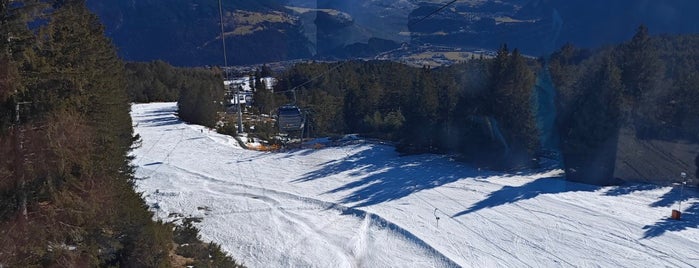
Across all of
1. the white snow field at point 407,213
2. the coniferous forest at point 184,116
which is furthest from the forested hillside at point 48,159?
the white snow field at point 407,213

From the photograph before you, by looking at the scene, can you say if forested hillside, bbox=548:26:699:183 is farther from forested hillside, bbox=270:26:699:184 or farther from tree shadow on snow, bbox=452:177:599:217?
tree shadow on snow, bbox=452:177:599:217

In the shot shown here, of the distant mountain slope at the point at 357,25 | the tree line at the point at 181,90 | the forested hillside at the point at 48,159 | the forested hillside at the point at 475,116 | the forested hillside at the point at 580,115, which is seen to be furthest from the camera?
the distant mountain slope at the point at 357,25

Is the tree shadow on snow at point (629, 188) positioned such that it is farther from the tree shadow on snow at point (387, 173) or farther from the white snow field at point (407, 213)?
the tree shadow on snow at point (387, 173)

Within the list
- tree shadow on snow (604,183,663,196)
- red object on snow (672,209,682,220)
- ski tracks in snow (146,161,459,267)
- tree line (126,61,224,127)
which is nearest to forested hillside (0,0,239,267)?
ski tracks in snow (146,161,459,267)

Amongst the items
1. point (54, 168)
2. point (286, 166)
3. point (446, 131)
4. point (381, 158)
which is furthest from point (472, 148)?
point (54, 168)

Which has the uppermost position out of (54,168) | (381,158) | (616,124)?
(54,168)

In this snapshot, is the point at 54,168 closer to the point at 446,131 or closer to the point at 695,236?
the point at 695,236

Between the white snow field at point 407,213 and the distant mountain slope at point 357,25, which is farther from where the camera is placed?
the distant mountain slope at point 357,25
